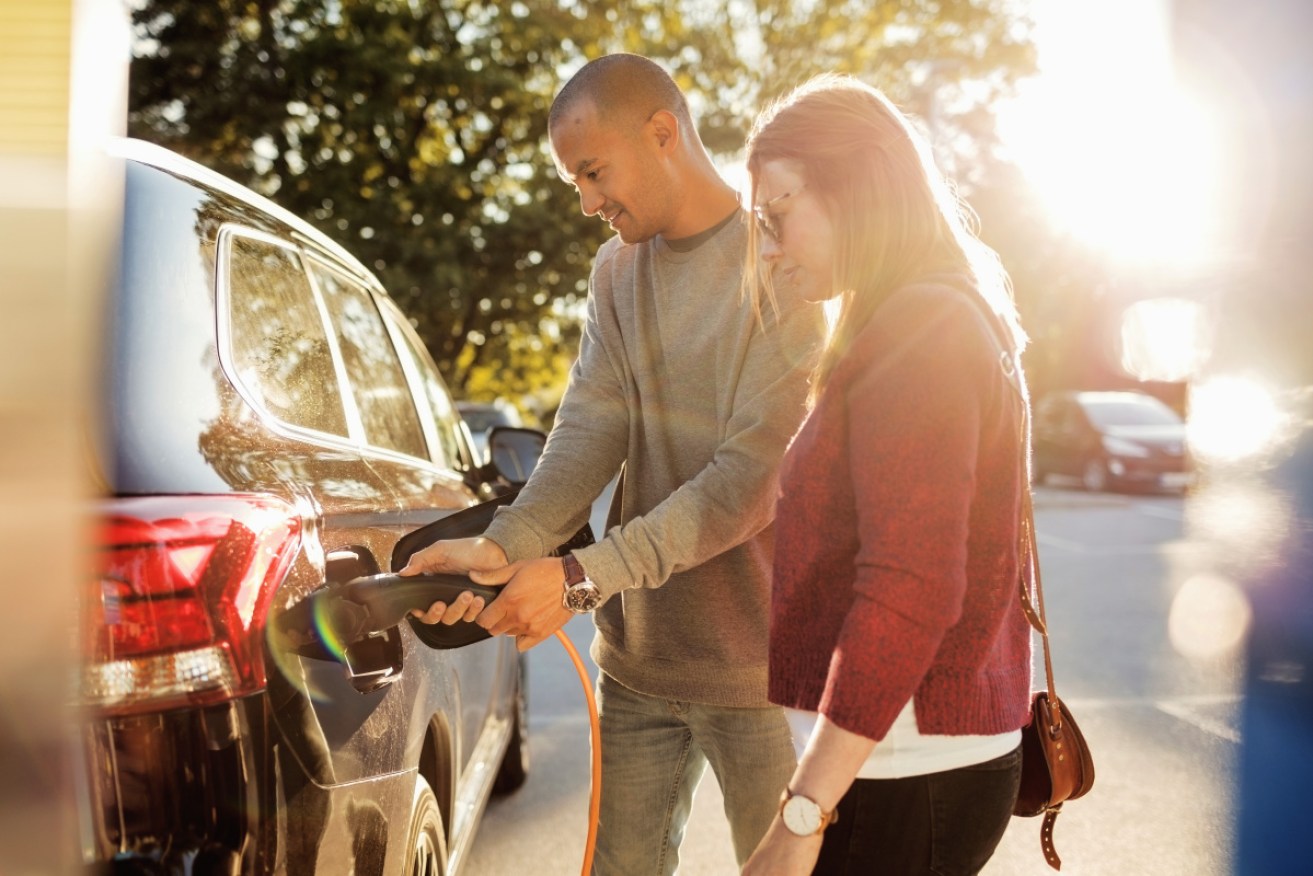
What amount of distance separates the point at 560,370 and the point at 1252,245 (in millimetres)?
29648

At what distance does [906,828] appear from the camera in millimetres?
1676

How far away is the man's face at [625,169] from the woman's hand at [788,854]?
52.7 inches

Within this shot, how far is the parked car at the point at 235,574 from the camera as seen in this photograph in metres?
1.54

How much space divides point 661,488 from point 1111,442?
58.5ft

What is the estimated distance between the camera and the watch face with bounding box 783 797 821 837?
1.52 m

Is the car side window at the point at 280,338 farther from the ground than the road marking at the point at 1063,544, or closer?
farther from the ground

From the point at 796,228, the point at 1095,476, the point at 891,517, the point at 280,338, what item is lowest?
the point at 1095,476

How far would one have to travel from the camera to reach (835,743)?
151cm

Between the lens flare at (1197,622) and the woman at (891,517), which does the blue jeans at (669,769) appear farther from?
the lens flare at (1197,622)

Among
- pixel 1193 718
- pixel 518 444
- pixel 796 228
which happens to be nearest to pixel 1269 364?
pixel 796 228

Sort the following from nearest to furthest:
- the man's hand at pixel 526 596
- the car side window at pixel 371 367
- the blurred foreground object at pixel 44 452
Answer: the blurred foreground object at pixel 44 452, the man's hand at pixel 526 596, the car side window at pixel 371 367

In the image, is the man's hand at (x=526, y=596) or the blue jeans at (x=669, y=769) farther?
the blue jeans at (x=669, y=769)

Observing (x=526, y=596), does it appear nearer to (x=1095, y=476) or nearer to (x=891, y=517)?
(x=891, y=517)

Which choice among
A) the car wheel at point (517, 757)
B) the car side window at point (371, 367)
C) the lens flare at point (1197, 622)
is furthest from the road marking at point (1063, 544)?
the car side window at point (371, 367)
